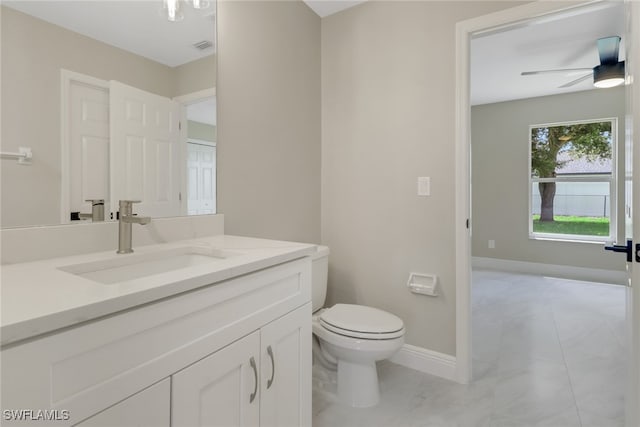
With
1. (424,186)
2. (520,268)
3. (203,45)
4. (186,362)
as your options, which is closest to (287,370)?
(186,362)

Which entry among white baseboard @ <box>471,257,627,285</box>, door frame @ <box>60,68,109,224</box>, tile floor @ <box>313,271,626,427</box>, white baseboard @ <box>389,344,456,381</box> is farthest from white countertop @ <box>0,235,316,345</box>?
white baseboard @ <box>471,257,627,285</box>

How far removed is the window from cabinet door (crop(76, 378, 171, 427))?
5.20m

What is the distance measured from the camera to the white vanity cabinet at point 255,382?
30.9 inches

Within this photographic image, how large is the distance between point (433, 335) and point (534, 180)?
3.76 metres

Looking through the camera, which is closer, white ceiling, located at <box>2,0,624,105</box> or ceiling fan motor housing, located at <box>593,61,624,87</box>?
white ceiling, located at <box>2,0,624,105</box>

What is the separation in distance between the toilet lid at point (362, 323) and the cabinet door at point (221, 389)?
2.35ft

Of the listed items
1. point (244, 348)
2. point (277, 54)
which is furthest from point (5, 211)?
point (277, 54)

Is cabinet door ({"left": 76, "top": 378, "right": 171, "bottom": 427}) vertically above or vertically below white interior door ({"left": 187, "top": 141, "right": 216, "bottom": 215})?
below

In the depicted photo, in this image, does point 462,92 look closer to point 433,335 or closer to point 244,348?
point 433,335

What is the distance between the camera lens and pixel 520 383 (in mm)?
1865

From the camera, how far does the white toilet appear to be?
1573 millimetres

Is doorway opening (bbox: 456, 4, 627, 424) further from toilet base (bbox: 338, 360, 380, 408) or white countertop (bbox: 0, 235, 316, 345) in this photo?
white countertop (bbox: 0, 235, 316, 345)

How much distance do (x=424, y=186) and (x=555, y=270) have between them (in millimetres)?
3734

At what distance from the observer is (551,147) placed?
454cm
